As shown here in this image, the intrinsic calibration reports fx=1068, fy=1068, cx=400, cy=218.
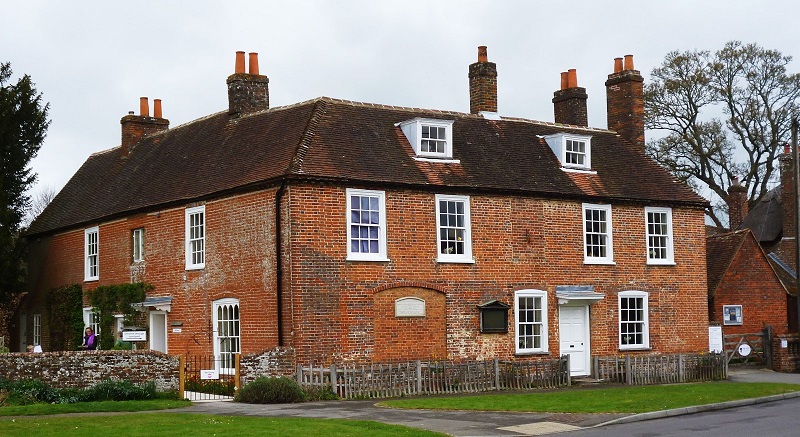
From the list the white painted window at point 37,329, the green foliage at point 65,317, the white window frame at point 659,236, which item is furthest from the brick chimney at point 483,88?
the white painted window at point 37,329

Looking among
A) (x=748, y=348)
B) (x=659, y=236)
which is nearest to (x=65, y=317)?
(x=659, y=236)

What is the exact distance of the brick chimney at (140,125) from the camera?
3912 cm

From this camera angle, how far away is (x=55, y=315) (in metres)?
37.2

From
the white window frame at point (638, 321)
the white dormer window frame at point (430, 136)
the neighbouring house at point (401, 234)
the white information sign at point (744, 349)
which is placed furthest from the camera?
the white information sign at point (744, 349)

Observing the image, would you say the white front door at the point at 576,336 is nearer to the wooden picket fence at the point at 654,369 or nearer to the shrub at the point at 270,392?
the wooden picket fence at the point at 654,369

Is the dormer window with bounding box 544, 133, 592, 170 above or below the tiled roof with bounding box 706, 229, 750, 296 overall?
above

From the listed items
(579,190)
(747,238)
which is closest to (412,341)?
(579,190)

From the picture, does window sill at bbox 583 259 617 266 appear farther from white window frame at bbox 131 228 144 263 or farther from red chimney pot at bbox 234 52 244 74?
white window frame at bbox 131 228 144 263

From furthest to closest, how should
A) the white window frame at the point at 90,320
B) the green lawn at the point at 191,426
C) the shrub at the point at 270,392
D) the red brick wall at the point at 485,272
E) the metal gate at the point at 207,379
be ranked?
the white window frame at the point at 90,320 → the red brick wall at the point at 485,272 → the metal gate at the point at 207,379 → the shrub at the point at 270,392 → the green lawn at the point at 191,426

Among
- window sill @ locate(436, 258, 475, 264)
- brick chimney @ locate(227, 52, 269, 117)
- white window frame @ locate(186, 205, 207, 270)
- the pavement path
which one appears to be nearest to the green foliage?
white window frame @ locate(186, 205, 207, 270)

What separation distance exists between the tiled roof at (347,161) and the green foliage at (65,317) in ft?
7.70

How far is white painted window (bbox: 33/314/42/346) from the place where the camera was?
38719mm

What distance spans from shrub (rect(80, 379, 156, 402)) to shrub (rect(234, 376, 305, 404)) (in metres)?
2.23

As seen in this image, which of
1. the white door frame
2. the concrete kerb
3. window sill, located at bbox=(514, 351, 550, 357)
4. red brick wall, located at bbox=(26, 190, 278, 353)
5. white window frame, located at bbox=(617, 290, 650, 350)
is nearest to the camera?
the concrete kerb
